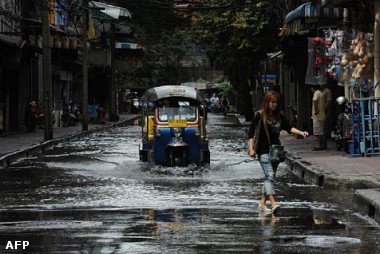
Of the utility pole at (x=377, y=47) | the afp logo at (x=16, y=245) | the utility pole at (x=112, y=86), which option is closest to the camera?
the afp logo at (x=16, y=245)

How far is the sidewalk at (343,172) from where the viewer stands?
1336 cm

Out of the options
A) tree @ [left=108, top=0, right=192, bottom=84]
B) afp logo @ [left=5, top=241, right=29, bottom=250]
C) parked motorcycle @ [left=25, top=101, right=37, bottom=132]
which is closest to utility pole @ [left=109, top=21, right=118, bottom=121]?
tree @ [left=108, top=0, right=192, bottom=84]

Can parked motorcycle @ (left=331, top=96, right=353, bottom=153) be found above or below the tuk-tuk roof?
below

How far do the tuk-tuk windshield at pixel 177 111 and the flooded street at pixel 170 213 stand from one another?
1347 millimetres

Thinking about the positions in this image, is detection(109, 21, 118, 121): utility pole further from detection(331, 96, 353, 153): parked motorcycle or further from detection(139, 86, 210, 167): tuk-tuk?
detection(331, 96, 353, 153): parked motorcycle

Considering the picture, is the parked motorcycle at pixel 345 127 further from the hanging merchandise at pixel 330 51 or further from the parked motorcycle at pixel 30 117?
the parked motorcycle at pixel 30 117

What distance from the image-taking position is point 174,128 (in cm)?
2147

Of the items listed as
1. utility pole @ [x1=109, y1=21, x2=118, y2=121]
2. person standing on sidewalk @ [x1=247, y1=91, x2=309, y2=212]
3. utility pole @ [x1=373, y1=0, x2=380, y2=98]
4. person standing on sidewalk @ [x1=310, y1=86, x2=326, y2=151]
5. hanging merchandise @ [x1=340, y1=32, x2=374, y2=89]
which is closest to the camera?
person standing on sidewalk @ [x1=247, y1=91, x2=309, y2=212]

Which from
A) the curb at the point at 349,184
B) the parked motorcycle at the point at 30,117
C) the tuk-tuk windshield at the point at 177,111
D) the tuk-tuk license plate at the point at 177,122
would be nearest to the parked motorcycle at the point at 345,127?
the curb at the point at 349,184

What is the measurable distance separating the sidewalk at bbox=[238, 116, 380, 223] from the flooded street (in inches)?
10.5

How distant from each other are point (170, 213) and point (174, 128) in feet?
28.9

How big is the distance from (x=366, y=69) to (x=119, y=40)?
48.8 meters

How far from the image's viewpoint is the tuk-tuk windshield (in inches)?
872

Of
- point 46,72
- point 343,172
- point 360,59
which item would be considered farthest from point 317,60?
point 46,72
